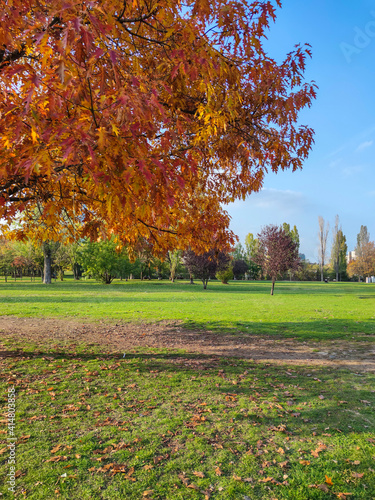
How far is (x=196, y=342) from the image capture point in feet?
28.1

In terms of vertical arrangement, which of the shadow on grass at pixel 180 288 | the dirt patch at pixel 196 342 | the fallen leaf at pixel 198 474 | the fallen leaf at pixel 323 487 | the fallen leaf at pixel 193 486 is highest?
the fallen leaf at pixel 198 474

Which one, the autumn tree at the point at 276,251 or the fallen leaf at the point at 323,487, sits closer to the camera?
the fallen leaf at the point at 323,487

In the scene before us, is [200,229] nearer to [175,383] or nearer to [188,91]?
[188,91]

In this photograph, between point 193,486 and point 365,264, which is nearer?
point 193,486

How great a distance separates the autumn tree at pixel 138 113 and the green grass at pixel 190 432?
95.9 inches

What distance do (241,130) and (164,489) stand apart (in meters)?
5.22

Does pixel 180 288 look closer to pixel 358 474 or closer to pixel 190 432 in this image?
pixel 190 432

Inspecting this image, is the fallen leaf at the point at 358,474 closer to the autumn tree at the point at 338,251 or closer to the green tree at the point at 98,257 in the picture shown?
the green tree at the point at 98,257

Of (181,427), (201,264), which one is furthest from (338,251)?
(181,427)

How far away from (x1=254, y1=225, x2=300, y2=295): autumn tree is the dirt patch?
1475cm

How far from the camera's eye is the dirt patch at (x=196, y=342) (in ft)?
23.4

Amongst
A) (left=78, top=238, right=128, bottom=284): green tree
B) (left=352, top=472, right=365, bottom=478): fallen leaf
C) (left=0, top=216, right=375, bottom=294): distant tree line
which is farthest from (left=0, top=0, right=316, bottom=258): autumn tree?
(left=78, top=238, right=128, bottom=284): green tree

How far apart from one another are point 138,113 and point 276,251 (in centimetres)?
2251

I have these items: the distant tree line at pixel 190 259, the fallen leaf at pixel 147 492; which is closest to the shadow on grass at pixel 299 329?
the distant tree line at pixel 190 259
